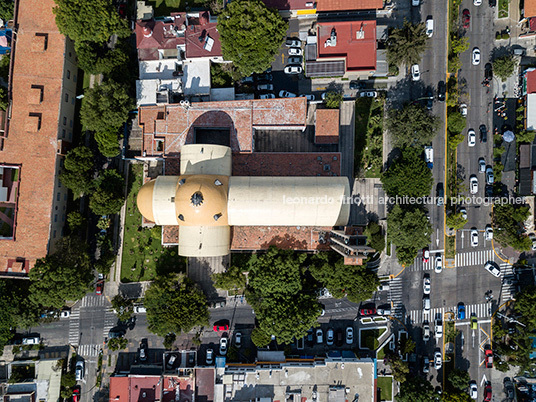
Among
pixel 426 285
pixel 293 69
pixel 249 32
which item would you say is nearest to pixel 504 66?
pixel 293 69

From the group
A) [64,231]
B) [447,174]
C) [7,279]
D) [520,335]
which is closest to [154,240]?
[64,231]

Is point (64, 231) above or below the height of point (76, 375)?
above

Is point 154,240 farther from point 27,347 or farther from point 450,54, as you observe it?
point 450,54

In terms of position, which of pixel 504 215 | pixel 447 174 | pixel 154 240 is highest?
pixel 447 174

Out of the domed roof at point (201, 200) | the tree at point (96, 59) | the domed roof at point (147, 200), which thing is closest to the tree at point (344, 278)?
the domed roof at point (201, 200)

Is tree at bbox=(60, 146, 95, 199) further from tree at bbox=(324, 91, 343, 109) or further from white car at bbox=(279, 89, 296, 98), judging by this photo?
tree at bbox=(324, 91, 343, 109)

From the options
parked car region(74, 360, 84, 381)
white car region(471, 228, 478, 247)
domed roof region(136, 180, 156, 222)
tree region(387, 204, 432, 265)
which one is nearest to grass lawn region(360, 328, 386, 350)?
tree region(387, 204, 432, 265)
